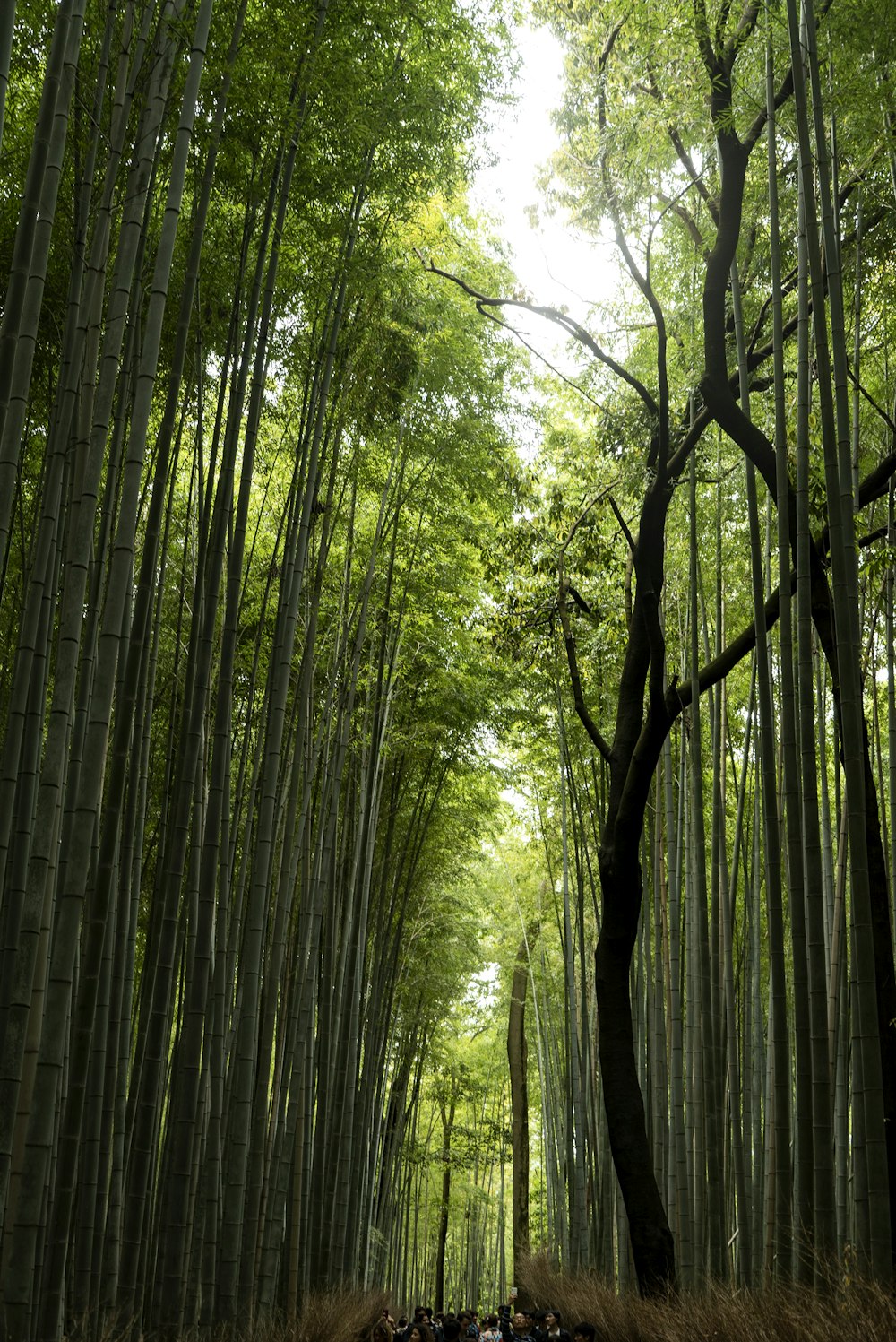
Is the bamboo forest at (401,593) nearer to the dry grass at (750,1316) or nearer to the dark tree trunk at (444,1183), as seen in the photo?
the dry grass at (750,1316)

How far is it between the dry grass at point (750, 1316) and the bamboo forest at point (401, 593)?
0.05 m

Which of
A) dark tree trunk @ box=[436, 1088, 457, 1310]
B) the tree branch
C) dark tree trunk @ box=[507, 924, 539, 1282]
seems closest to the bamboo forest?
the tree branch

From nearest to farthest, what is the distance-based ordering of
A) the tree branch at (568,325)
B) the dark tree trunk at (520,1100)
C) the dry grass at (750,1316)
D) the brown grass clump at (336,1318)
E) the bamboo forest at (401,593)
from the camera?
the dry grass at (750,1316) → the bamboo forest at (401,593) → the brown grass clump at (336,1318) → the tree branch at (568,325) → the dark tree trunk at (520,1100)

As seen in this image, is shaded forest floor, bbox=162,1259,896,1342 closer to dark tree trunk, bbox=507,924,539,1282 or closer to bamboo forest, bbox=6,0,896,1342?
bamboo forest, bbox=6,0,896,1342

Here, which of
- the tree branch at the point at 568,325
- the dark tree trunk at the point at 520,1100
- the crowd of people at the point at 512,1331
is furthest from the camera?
the dark tree trunk at the point at 520,1100

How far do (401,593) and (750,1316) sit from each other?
17.3 feet

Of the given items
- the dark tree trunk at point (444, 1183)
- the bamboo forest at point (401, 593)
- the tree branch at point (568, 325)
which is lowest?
the dark tree trunk at point (444, 1183)

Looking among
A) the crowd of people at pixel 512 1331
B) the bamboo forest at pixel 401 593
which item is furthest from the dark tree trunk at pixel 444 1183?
the crowd of people at pixel 512 1331

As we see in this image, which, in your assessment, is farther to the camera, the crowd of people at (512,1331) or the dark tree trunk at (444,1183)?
the dark tree trunk at (444,1183)

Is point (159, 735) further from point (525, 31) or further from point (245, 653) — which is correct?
point (525, 31)

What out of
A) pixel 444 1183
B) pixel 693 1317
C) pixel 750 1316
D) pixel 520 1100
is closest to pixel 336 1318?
pixel 693 1317

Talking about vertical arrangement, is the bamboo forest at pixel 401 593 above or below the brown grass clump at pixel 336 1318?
above

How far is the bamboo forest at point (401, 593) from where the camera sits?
9.46 feet

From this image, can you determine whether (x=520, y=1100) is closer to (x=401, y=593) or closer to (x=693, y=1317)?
(x=401, y=593)
